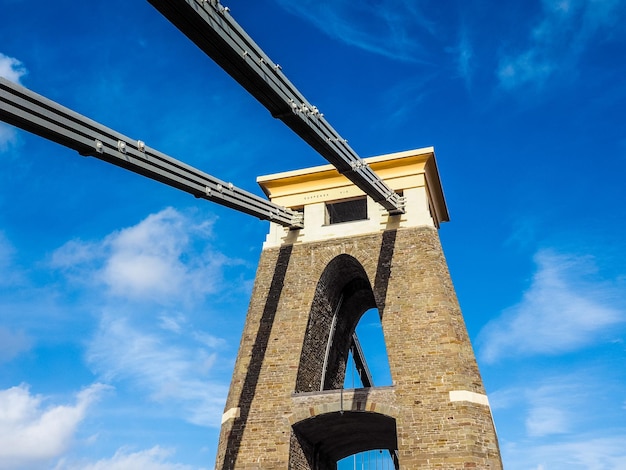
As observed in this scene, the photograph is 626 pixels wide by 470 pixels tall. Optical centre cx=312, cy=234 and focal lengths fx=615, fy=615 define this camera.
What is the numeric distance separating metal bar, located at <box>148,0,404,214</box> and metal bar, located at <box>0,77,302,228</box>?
263 cm

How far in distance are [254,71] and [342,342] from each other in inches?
494

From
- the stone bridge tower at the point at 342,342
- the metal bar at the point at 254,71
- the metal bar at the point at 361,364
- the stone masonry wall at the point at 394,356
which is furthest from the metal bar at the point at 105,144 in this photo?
the metal bar at the point at 361,364

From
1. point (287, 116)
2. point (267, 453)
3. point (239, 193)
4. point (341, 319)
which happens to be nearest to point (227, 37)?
point (287, 116)

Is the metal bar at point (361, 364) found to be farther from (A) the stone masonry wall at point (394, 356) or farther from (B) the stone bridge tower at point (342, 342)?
(A) the stone masonry wall at point (394, 356)

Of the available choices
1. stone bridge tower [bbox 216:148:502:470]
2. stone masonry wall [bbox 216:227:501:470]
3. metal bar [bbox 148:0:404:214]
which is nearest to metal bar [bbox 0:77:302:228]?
metal bar [bbox 148:0:404:214]

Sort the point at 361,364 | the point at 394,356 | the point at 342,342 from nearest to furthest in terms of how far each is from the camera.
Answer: the point at 394,356 → the point at 342,342 → the point at 361,364

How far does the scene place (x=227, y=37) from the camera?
10.6 meters

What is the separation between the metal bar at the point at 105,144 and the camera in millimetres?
9898

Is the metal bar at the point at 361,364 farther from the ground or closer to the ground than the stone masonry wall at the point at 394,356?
farther from the ground

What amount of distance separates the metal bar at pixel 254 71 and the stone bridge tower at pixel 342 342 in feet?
11.1

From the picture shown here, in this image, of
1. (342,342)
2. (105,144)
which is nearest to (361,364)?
(342,342)

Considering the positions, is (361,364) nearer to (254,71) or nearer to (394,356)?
(394,356)

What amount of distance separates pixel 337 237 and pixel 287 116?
270 inches

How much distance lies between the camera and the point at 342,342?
21.7 meters
